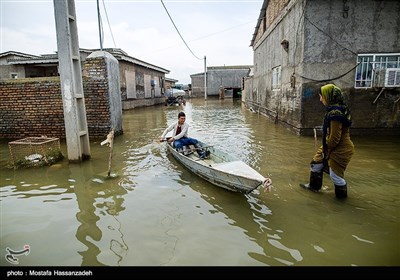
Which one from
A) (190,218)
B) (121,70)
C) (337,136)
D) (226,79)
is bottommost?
(190,218)

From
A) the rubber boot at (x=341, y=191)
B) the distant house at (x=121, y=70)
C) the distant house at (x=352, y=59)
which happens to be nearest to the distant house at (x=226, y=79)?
the distant house at (x=121, y=70)

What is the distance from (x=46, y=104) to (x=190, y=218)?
873 centimetres

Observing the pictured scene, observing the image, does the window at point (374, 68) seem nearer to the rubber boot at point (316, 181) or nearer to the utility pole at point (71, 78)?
the rubber boot at point (316, 181)

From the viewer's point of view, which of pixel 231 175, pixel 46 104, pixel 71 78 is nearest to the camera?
pixel 231 175

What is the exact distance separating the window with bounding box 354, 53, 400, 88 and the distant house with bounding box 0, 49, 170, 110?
63.3 feet

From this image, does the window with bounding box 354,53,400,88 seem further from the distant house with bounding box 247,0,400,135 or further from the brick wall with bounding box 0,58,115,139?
the brick wall with bounding box 0,58,115,139

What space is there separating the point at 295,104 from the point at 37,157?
963 cm

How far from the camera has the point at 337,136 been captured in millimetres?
4609

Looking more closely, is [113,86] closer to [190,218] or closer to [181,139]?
[181,139]

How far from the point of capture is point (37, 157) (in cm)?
732

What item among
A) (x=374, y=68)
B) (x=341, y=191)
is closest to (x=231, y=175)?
(x=341, y=191)

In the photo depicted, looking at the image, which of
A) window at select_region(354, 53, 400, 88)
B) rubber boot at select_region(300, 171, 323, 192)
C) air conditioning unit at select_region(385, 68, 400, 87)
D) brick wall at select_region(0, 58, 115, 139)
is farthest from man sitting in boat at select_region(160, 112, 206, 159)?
air conditioning unit at select_region(385, 68, 400, 87)

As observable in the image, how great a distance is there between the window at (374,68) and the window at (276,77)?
422 cm

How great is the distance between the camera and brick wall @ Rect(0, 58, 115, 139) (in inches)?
397
